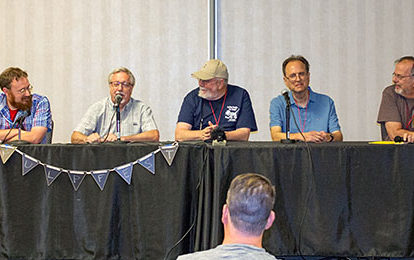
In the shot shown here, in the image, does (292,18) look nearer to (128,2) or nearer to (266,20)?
(266,20)

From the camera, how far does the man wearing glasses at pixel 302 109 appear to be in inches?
160

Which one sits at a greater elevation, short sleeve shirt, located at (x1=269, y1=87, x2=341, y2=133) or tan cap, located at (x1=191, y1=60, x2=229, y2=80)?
tan cap, located at (x1=191, y1=60, x2=229, y2=80)

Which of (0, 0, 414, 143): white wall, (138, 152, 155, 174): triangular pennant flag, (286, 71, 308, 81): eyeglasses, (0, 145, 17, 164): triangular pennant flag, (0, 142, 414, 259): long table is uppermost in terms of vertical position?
(0, 0, 414, 143): white wall

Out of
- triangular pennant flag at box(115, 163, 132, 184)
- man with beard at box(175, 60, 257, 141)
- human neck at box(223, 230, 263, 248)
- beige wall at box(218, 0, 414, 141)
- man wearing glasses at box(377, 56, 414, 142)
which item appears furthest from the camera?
beige wall at box(218, 0, 414, 141)

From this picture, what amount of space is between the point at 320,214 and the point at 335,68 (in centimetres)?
252

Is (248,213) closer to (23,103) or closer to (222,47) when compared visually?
(23,103)

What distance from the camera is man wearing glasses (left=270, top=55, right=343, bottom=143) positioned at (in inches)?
160

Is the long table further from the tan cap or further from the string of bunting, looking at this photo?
the tan cap

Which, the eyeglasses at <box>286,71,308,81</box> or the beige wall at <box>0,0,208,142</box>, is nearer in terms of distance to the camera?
the eyeglasses at <box>286,71,308,81</box>

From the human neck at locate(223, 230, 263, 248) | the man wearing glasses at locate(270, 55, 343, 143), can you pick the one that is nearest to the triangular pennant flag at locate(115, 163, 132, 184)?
the man wearing glasses at locate(270, 55, 343, 143)

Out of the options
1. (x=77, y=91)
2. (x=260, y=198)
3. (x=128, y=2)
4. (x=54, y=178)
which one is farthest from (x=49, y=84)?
(x=260, y=198)

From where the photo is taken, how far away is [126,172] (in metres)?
3.05

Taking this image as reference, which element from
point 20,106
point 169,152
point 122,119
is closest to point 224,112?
point 122,119

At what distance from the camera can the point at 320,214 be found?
2949 millimetres
